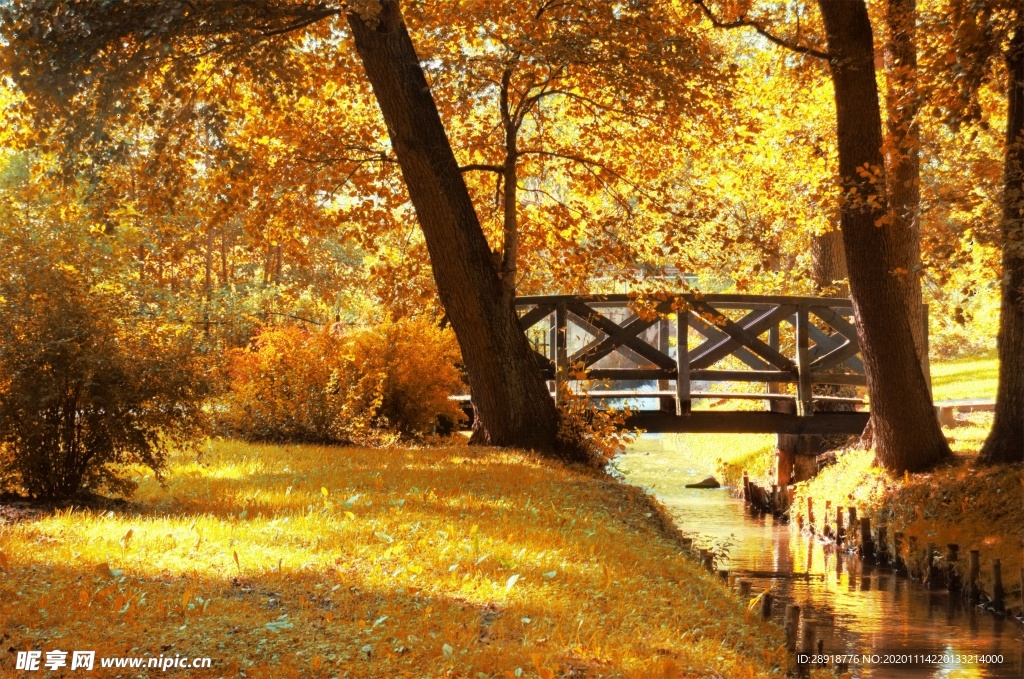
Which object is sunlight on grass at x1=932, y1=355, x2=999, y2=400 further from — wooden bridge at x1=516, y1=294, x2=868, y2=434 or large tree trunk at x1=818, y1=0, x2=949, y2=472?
large tree trunk at x1=818, y1=0, x2=949, y2=472

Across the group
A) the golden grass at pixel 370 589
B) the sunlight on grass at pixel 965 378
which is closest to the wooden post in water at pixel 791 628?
the golden grass at pixel 370 589

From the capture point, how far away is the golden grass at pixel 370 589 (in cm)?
477

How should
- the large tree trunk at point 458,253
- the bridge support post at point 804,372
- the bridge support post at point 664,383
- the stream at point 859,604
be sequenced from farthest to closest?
the bridge support post at point 804,372, the bridge support post at point 664,383, the large tree trunk at point 458,253, the stream at point 859,604

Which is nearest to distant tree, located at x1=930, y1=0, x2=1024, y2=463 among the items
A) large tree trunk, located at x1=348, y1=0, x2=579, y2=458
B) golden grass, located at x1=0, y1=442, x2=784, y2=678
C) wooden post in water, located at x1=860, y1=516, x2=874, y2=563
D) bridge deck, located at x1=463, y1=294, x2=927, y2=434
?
wooden post in water, located at x1=860, y1=516, x2=874, y2=563

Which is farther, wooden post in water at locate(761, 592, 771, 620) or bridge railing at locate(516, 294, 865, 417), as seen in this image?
bridge railing at locate(516, 294, 865, 417)

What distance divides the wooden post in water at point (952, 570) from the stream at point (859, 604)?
0.15 meters

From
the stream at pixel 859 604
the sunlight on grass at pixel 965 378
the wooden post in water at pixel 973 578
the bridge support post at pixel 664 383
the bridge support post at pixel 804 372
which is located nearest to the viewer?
the stream at pixel 859 604

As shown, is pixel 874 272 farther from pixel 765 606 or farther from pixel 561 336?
pixel 765 606

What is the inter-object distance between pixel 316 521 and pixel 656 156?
8920 mm

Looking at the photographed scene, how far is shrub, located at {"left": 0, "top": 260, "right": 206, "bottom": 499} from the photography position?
7520 mm

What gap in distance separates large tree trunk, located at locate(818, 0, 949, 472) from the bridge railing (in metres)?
2.16

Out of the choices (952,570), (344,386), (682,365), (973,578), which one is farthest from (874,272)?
(344,386)

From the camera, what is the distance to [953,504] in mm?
11273

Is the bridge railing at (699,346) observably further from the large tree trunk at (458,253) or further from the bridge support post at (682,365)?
the large tree trunk at (458,253)
